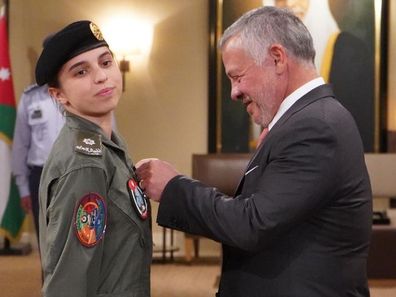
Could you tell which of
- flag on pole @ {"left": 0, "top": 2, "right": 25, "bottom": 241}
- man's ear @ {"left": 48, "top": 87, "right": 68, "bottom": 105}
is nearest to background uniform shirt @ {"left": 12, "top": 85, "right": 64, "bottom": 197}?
flag on pole @ {"left": 0, "top": 2, "right": 25, "bottom": 241}

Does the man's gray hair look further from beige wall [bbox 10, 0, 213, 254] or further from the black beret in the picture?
beige wall [bbox 10, 0, 213, 254]

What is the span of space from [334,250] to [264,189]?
212 millimetres

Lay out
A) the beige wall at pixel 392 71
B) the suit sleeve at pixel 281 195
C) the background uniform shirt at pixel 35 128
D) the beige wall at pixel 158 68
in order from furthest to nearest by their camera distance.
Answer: the beige wall at pixel 158 68 → the beige wall at pixel 392 71 → the background uniform shirt at pixel 35 128 → the suit sleeve at pixel 281 195

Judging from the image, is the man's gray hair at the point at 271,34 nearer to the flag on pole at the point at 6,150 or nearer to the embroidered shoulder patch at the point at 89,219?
the embroidered shoulder patch at the point at 89,219

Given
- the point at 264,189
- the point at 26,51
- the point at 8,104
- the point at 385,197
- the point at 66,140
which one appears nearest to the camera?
the point at 264,189

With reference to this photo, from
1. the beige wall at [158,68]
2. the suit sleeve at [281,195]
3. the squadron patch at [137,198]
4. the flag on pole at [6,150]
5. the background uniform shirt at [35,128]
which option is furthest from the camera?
the beige wall at [158,68]

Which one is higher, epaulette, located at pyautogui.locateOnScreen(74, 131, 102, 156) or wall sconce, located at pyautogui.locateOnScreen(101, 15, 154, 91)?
wall sconce, located at pyautogui.locateOnScreen(101, 15, 154, 91)

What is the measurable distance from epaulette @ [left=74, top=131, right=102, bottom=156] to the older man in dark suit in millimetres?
164

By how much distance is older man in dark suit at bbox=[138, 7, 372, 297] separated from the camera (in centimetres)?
141

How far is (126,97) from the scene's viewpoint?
625 centimetres

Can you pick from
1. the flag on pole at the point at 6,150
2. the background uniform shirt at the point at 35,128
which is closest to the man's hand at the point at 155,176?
the background uniform shirt at the point at 35,128

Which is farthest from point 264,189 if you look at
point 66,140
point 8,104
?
point 8,104

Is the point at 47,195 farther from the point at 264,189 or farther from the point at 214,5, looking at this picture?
the point at 214,5

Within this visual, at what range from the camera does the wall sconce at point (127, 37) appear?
6016 mm
